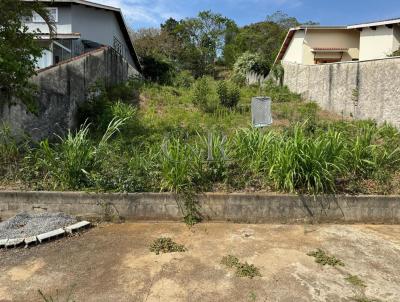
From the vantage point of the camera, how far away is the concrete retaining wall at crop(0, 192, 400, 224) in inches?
189

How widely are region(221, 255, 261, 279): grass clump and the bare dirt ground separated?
6 cm

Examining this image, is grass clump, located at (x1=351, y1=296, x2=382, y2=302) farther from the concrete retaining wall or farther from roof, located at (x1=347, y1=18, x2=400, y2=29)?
roof, located at (x1=347, y1=18, x2=400, y2=29)

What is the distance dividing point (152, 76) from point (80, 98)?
16007 mm

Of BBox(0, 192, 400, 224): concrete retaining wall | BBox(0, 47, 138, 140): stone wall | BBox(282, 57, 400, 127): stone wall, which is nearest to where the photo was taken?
BBox(0, 192, 400, 224): concrete retaining wall

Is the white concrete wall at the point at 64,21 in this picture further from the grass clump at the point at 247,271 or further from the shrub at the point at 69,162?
the grass clump at the point at 247,271

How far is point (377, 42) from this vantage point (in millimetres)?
18391

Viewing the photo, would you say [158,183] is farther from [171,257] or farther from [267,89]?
[267,89]

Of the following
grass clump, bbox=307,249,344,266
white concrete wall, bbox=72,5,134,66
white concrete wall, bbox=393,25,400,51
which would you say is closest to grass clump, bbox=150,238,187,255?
grass clump, bbox=307,249,344,266

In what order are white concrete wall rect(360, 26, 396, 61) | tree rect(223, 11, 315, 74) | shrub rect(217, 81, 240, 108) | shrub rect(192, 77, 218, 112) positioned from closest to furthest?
shrub rect(192, 77, 218, 112) → shrub rect(217, 81, 240, 108) → white concrete wall rect(360, 26, 396, 61) → tree rect(223, 11, 315, 74)

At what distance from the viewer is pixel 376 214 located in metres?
4.82

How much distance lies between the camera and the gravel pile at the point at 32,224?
13.9 feet

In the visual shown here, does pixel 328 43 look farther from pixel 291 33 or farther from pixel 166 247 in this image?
pixel 166 247

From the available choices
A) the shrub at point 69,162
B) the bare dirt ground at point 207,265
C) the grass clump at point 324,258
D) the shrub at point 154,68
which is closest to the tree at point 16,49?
the shrub at point 69,162

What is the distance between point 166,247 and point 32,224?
167 centimetres
